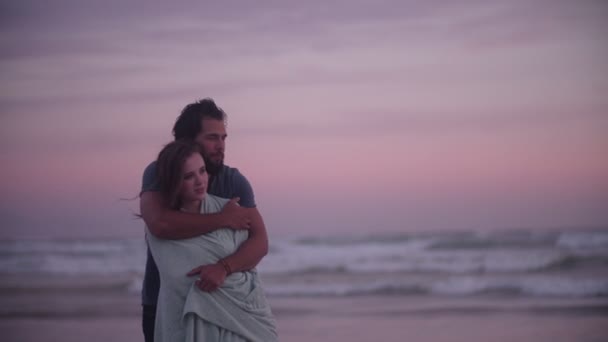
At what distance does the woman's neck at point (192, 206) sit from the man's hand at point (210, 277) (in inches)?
8.1

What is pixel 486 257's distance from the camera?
39.9 feet

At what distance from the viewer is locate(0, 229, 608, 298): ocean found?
843cm

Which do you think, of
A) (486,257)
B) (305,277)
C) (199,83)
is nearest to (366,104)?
(199,83)

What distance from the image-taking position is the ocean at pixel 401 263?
843 cm

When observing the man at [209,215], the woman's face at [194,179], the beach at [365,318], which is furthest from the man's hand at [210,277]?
the beach at [365,318]

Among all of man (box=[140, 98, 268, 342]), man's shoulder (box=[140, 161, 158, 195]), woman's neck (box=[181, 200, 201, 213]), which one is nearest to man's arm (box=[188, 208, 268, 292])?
man (box=[140, 98, 268, 342])

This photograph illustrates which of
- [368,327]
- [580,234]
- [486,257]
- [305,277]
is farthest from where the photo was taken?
[580,234]

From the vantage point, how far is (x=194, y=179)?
7.12ft

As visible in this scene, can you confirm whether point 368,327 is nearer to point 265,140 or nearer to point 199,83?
point 265,140

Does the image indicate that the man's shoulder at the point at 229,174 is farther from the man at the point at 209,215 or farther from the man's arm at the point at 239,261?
the man's arm at the point at 239,261

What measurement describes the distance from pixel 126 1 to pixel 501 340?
447 centimetres

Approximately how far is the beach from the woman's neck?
3536 mm

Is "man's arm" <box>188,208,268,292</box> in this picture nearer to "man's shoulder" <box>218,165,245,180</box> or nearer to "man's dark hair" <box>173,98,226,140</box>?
"man's shoulder" <box>218,165,245,180</box>

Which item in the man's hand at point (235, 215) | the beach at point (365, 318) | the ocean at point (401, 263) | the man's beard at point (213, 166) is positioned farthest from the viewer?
the ocean at point (401, 263)
